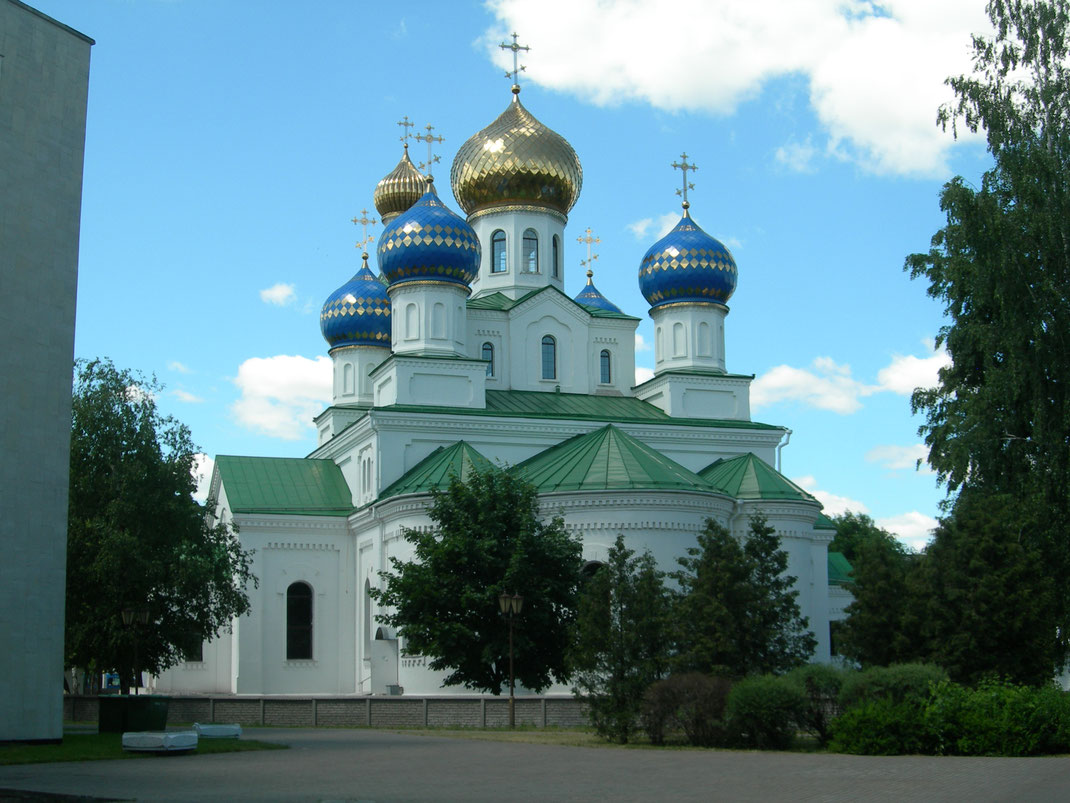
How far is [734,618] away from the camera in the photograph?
67.8 ft

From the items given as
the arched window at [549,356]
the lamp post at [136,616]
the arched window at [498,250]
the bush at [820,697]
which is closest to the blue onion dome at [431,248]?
the arched window at [549,356]

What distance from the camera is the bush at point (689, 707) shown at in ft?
56.3

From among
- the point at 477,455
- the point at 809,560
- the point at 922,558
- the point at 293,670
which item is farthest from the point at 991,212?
the point at 293,670

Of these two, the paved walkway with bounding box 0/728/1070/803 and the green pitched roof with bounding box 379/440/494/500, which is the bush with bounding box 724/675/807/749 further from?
the green pitched roof with bounding box 379/440/494/500

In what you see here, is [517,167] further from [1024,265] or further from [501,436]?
[1024,265]

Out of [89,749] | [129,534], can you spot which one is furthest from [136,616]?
[89,749]

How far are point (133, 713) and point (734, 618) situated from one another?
389 inches

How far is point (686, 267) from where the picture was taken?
34.1 meters

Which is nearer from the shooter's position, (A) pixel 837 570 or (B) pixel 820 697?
(B) pixel 820 697

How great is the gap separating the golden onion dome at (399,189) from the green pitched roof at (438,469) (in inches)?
539

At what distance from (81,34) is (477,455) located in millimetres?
14493

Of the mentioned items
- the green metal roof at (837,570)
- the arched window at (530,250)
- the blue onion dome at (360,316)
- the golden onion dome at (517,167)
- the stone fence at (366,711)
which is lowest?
the stone fence at (366,711)

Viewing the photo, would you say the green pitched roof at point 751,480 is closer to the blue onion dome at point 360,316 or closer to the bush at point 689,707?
the blue onion dome at point 360,316

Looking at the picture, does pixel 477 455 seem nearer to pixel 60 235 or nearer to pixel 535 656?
pixel 535 656
